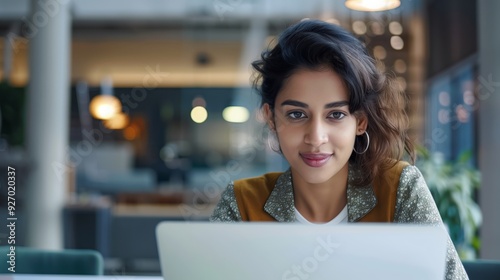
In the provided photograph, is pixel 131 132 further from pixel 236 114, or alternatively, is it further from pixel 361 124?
pixel 361 124

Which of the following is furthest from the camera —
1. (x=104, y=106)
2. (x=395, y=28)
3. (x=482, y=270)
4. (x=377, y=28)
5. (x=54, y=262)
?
(x=104, y=106)

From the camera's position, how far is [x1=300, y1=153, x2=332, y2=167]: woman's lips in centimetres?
149

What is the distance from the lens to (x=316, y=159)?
1.50m

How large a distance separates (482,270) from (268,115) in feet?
2.54

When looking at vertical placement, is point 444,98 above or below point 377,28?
below

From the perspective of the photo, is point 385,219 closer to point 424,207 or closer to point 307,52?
point 424,207

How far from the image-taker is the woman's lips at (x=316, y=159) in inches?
58.7

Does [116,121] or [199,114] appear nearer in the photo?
[199,114]

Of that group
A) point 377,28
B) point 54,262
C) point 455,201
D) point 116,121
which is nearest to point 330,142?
point 54,262

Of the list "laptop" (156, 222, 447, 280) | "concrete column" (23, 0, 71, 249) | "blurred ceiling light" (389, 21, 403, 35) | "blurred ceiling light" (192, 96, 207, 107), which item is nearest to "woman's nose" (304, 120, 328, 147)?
"laptop" (156, 222, 447, 280)

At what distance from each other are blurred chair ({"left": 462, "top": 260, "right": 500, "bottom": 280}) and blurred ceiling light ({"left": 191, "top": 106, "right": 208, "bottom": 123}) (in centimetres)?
752

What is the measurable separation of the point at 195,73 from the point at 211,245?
358 inches

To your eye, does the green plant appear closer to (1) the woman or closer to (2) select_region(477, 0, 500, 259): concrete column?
(2) select_region(477, 0, 500, 259): concrete column

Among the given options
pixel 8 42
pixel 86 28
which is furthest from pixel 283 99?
pixel 86 28
